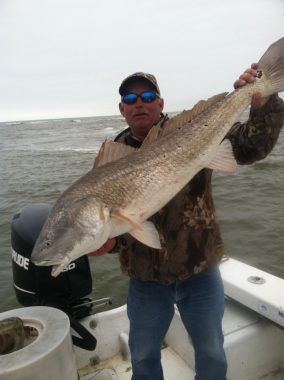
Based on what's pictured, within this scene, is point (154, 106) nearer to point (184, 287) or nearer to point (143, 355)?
point (184, 287)

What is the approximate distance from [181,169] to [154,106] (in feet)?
2.32

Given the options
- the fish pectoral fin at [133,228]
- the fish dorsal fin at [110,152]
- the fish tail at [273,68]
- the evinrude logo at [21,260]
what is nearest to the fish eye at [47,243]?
the fish pectoral fin at [133,228]

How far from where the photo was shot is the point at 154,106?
10.7ft

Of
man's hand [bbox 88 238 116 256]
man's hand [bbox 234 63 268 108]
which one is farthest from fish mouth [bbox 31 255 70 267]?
man's hand [bbox 234 63 268 108]

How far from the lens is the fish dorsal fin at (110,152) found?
111 inches

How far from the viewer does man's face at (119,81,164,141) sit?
322 centimetres

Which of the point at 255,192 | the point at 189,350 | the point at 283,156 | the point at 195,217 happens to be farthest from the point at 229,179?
the point at 195,217

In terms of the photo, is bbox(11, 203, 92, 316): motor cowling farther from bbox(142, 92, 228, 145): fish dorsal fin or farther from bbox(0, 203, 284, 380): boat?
bbox(142, 92, 228, 145): fish dorsal fin

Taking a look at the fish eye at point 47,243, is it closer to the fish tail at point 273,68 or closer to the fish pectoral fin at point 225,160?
the fish pectoral fin at point 225,160

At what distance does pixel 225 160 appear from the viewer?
2963 millimetres

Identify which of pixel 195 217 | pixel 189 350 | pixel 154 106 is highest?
pixel 154 106

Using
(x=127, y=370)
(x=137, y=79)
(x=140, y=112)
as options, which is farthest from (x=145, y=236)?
(x=127, y=370)

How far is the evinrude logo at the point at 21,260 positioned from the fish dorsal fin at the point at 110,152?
1.68 m

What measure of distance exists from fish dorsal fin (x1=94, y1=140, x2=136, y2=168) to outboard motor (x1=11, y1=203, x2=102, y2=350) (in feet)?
5.06
